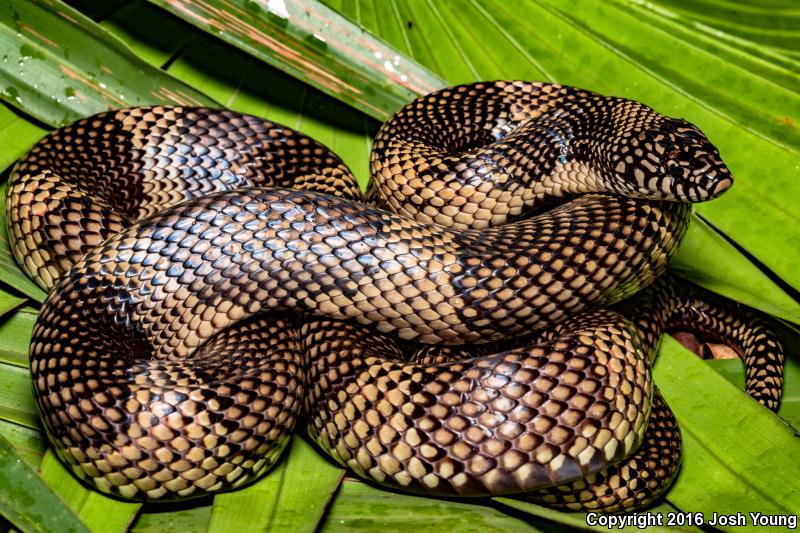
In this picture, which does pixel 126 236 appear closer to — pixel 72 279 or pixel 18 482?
pixel 72 279

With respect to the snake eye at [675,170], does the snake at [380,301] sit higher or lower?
lower

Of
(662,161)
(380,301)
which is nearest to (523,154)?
(662,161)

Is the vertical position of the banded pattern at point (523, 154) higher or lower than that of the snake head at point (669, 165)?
lower

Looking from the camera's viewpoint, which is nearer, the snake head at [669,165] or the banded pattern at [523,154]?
the snake head at [669,165]

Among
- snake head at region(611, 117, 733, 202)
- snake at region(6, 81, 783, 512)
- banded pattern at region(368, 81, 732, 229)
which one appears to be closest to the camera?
snake at region(6, 81, 783, 512)

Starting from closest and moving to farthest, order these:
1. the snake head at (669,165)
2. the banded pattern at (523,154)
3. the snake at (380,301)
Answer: the snake at (380,301) → the snake head at (669,165) → the banded pattern at (523,154)

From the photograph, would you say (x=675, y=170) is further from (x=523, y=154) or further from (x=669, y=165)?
(x=523, y=154)

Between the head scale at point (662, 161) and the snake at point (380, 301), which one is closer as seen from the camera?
the snake at point (380, 301)

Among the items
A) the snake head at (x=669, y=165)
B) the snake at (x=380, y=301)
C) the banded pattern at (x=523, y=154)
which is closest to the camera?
the snake at (x=380, y=301)
